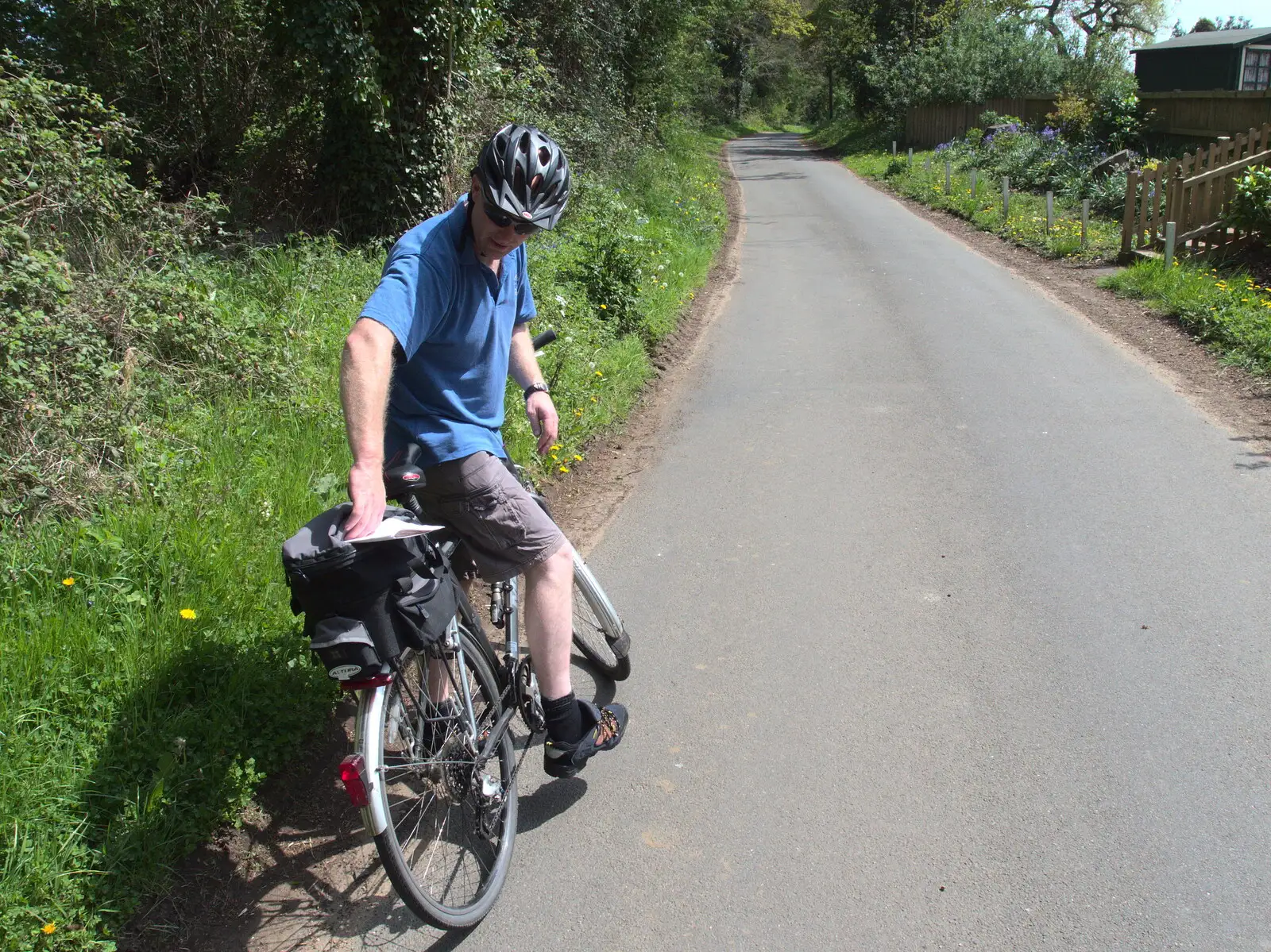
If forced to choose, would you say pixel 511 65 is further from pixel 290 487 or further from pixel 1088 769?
pixel 1088 769

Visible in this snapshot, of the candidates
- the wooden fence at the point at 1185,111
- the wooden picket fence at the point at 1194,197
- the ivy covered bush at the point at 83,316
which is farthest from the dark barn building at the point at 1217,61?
the ivy covered bush at the point at 83,316

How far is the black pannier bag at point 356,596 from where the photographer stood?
2.51 m

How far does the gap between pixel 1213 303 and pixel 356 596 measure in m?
10.6

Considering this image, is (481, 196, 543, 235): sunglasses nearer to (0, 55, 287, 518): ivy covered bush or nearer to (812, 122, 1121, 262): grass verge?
(0, 55, 287, 518): ivy covered bush

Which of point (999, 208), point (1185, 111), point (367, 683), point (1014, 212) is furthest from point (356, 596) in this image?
point (1185, 111)

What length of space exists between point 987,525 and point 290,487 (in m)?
3.73

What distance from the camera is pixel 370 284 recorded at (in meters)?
8.71

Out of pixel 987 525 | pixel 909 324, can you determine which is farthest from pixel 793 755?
pixel 909 324

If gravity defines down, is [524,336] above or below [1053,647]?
above

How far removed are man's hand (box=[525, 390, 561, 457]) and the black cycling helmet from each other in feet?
2.62

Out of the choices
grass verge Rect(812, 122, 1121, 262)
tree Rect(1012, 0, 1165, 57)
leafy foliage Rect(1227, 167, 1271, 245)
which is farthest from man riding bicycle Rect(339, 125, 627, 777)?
tree Rect(1012, 0, 1165, 57)

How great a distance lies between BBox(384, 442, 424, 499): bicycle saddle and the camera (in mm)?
2836

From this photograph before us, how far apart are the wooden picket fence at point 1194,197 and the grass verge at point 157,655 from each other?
1052cm

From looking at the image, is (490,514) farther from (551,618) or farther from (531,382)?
(531,382)
